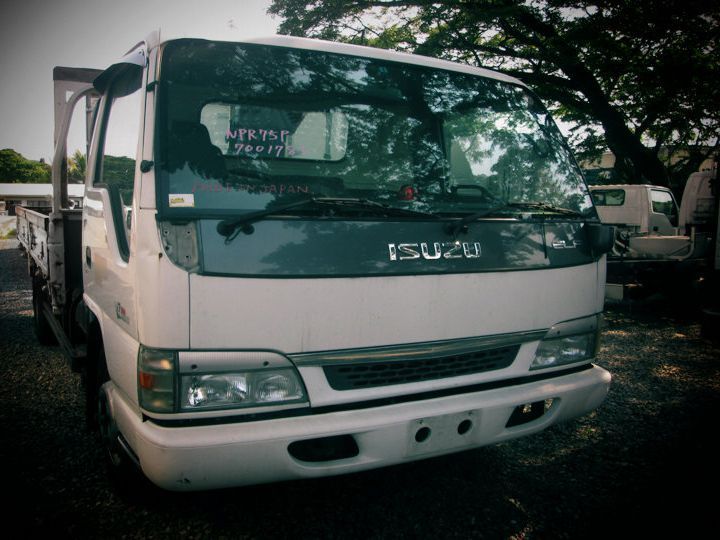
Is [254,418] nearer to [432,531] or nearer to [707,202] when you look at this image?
[432,531]

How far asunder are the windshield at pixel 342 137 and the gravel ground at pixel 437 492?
4.94 feet

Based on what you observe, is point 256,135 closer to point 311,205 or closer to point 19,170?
point 311,205

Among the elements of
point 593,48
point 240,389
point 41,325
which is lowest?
point 41,325

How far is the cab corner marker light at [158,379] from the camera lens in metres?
1.99

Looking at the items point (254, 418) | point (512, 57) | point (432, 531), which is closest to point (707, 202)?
point (512, 57)

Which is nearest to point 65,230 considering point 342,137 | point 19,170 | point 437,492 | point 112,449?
point 112,449

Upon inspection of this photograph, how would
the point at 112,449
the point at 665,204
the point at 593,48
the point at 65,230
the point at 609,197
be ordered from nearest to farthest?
1. the point at 112,449
2. the point at 65,230
3. the point at 593,48
4. the point at 609,197
5. the point at 665,204

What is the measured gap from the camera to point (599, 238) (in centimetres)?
277

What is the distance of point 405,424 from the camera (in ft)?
7.31

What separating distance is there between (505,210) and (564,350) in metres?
0.78

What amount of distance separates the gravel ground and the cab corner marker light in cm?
83

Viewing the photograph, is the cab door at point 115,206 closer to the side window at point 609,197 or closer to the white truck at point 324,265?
the white truck at point 324,265

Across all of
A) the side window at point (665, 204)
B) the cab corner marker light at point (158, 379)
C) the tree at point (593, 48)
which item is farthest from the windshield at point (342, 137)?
the side window at point (665, 204)

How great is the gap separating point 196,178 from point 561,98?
12.1 metres
